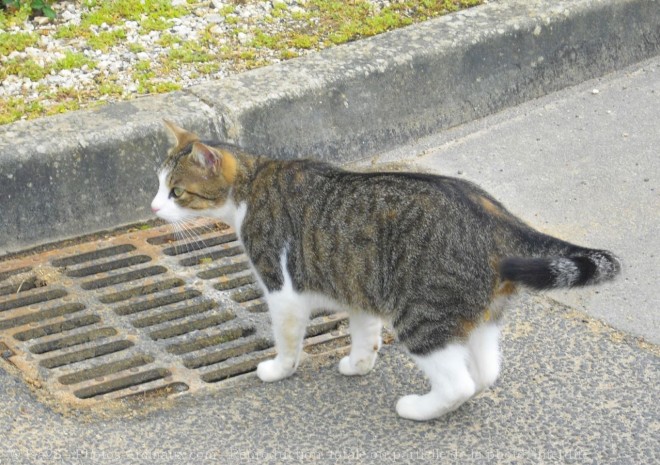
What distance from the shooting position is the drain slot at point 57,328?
3930 mm

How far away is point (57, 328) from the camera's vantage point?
3.98 meters

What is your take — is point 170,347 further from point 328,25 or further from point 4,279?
point 328,25

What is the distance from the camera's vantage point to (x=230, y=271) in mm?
4375

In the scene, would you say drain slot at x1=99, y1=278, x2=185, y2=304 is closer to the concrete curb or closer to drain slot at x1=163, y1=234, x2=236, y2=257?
drain slot at x1=163, y1=234, x2=236, y2=257

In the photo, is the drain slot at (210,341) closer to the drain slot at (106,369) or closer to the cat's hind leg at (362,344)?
the drain slot at (106,369)

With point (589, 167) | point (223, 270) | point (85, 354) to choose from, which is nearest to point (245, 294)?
point (223, 270)

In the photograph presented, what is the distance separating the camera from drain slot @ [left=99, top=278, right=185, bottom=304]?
417 cm

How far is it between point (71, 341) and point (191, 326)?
45 cm

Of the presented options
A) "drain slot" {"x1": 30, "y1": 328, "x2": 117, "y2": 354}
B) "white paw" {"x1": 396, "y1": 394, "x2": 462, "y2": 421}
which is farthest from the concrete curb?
"white paw" {"x1": 396, "y1": 394, "x2": 462, "y2": 421}

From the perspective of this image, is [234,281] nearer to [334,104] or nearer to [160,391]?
[160,391]

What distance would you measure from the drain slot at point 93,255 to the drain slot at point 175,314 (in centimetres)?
53

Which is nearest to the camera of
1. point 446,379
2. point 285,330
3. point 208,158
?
point 446,379

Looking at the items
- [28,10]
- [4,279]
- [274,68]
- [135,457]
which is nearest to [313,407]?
[135,457]

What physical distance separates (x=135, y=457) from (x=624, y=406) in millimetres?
1584
